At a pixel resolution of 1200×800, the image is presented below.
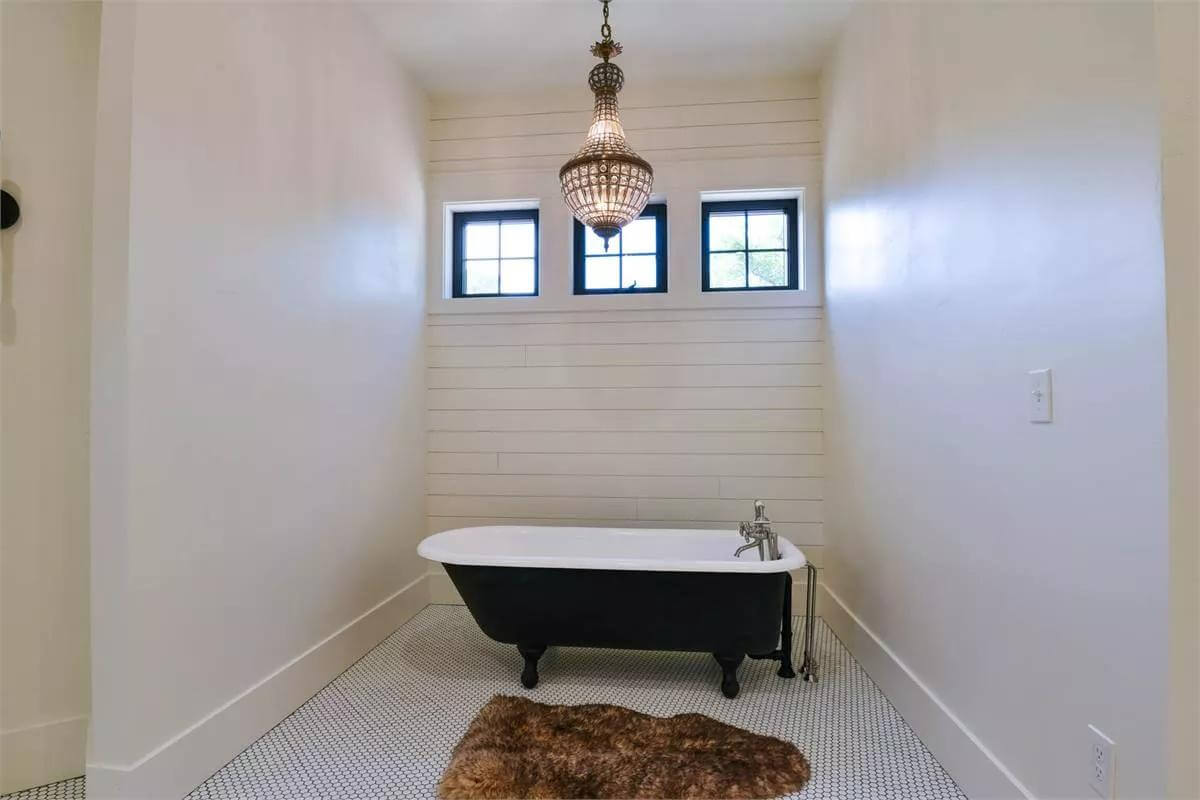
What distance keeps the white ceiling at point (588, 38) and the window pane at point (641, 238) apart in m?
0.75

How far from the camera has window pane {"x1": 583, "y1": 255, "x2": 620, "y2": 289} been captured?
10.5ft

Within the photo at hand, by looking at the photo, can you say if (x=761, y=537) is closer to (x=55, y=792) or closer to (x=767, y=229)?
(x=767, y=229)

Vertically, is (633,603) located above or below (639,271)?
below

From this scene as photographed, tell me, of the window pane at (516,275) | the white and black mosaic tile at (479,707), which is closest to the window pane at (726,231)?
the window pane at (516,275)

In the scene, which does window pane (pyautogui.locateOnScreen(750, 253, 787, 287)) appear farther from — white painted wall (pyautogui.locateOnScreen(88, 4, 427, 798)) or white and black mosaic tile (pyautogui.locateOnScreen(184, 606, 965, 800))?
white painted wall (pyautogui.locateOnScreen(88, 4, 427, 798))

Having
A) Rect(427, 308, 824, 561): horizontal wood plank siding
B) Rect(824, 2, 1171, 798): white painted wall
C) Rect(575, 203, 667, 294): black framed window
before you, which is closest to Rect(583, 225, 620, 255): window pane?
Rect(575, 203, 667, 294): black framed window

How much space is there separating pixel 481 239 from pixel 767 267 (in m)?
1.68

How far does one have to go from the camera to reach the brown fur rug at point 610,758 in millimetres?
1560

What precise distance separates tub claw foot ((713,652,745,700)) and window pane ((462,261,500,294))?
90.5 inches

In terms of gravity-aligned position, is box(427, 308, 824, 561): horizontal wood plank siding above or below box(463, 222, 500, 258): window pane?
below

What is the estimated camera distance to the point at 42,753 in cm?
155

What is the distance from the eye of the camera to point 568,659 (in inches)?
95.9

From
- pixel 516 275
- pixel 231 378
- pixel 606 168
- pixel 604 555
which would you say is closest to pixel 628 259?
pixel 516 275

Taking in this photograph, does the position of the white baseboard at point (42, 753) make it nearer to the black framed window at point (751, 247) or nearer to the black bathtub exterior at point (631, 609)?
the black bathtub exterior at point (631, 609)
